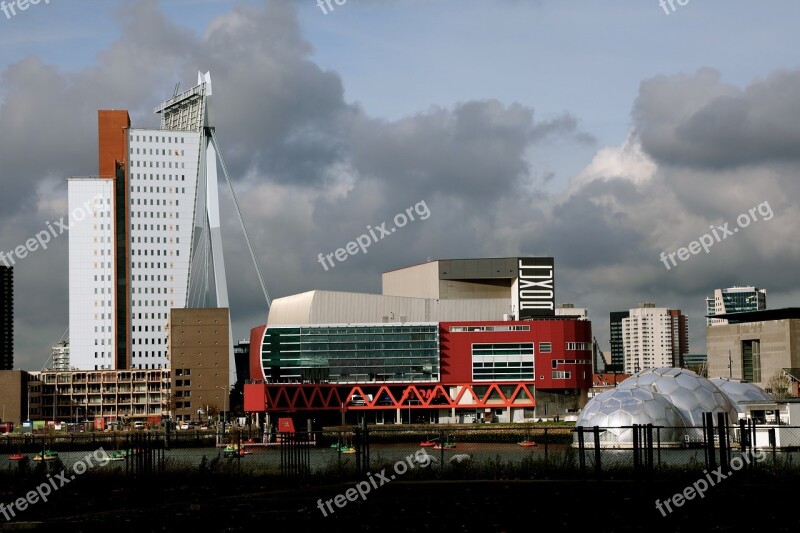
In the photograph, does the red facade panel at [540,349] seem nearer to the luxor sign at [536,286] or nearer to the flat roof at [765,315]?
the luxor sign at [536,286]

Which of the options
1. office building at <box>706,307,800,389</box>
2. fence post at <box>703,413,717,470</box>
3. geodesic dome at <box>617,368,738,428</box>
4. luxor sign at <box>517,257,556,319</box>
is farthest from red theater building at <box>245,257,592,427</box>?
fence post at <box>703,413,717,470</box>

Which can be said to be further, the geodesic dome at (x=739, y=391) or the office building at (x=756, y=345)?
the office building at (x=756, y=345)

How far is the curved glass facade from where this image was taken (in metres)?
167

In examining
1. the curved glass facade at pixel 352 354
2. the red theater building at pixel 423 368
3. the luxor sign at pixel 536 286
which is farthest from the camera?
the luxor sign at pixel 536 286

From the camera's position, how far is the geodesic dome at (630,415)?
88062 mm

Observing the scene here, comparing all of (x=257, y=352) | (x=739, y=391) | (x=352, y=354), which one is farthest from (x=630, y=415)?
(x=257, y=352)

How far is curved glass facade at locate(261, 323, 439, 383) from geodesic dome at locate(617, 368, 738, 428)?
72.5 metres

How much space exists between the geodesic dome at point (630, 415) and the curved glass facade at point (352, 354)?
76.4m

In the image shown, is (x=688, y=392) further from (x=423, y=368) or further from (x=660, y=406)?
(x=423, y=368)

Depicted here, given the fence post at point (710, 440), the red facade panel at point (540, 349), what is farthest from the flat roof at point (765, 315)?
the fence post at point (710, 440)

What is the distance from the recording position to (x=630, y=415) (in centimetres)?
8888

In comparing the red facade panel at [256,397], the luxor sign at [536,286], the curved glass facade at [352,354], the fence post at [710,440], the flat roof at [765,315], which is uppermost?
the luxor sign at [536,286]

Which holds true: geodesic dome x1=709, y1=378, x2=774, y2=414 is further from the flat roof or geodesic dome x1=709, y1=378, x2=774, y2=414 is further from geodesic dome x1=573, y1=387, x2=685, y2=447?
the flat roof

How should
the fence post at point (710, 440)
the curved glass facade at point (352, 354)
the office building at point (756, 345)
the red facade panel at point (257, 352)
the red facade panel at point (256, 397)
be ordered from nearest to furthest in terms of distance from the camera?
1. the fence post at point (710, 440)
2. the red facade panel at point (256, 397)
3. the office building at point (756, 345)
4. the curved glass facade at point (352, 354)
5. the red facade panel at point (257, 352)
